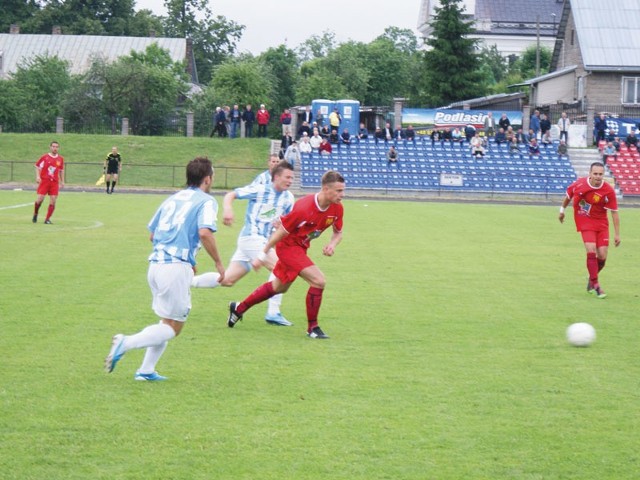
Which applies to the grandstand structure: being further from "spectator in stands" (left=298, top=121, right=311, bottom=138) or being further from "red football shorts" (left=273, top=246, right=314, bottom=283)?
"red football shorts" (left=273, top=246, right=314, bottom=283)

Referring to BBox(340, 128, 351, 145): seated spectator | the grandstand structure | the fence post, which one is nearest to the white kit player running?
the grandstand structure

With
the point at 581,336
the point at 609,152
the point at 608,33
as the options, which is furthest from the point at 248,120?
the point at 581,336

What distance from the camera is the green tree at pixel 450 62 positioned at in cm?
7312

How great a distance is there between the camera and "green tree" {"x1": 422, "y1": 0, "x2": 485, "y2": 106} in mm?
73125

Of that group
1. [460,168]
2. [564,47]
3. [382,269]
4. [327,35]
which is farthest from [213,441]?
[327,35]

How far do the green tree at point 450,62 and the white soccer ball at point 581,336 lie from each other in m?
64.2

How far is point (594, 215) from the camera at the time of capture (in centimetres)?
1490

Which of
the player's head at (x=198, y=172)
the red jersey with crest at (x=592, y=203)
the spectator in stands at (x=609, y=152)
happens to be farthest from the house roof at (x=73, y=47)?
the player's head at (x=198, y=172)

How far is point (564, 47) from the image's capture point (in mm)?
67062

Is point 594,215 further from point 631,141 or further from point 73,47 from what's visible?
point 73,47

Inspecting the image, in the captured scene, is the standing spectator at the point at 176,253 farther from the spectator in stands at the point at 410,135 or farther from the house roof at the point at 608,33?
the house roof at the point at 608,33

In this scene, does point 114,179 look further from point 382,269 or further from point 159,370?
point 159,370

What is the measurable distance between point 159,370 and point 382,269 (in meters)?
8.92

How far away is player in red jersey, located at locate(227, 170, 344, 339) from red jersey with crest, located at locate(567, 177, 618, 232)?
525cm
